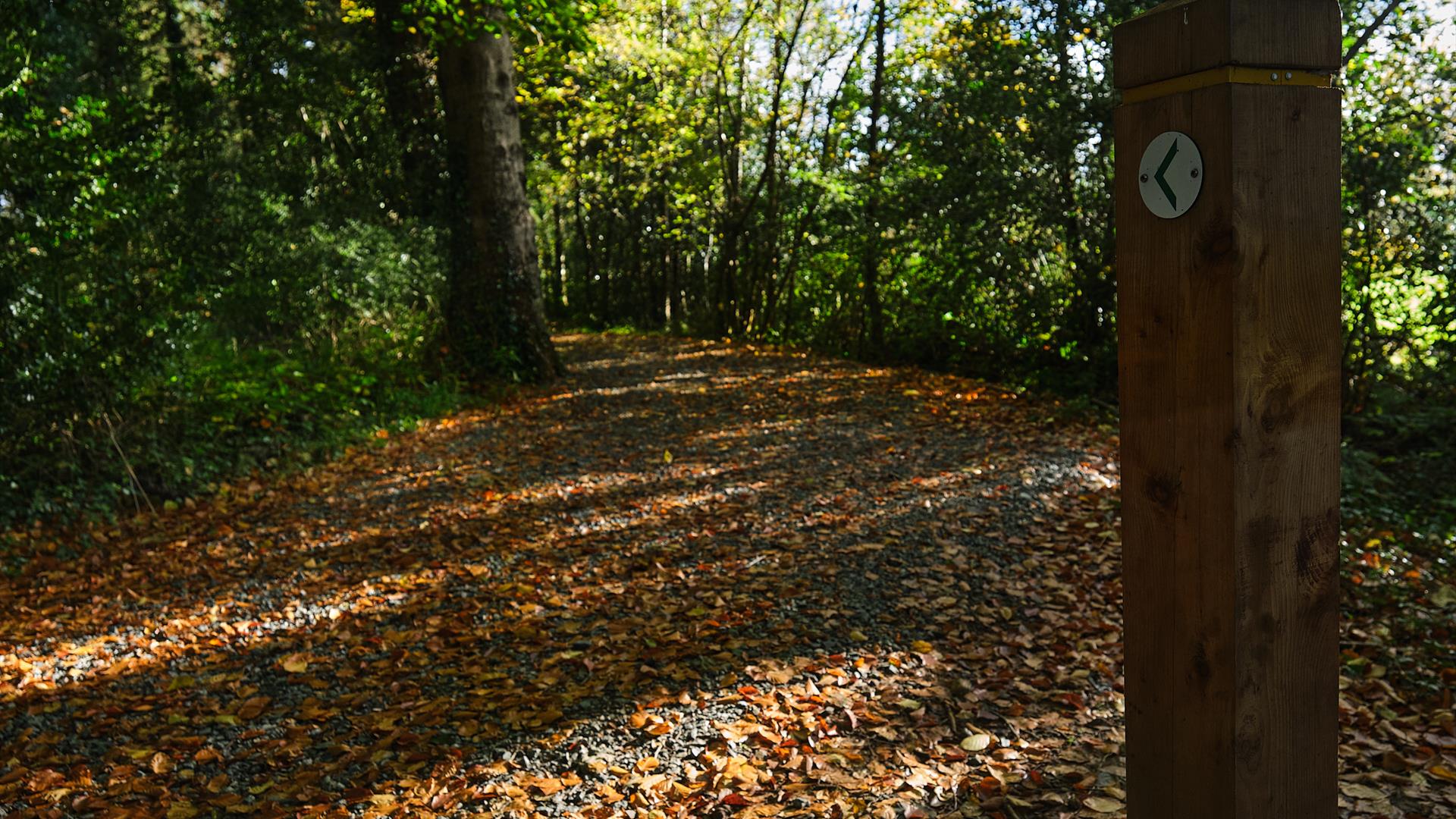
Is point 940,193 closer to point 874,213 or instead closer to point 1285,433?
point 874,213

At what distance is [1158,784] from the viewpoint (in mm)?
1963

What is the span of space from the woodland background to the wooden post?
18.0ft

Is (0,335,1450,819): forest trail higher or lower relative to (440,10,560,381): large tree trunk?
lower

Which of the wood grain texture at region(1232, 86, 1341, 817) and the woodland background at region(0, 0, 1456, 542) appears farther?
the woodland background at region(0, 0, 1456, 542)

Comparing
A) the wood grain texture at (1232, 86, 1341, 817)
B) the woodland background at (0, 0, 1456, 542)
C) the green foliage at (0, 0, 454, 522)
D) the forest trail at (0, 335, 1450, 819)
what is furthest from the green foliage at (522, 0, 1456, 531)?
the wood grain texture at (1232, 86, 1341, 817)

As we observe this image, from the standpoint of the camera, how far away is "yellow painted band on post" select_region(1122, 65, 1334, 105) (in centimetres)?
169

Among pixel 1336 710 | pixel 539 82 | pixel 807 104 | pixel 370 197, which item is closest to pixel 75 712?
pixel 1336 710

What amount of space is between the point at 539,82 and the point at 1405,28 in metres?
12.2

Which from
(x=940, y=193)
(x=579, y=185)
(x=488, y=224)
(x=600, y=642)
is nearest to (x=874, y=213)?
(x=940, y=193)

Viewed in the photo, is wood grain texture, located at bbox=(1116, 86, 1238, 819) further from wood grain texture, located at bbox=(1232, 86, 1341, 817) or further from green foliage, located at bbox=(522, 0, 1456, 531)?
green foliage, located at bbox=(522, 0, 1456, 531)

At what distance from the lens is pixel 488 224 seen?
12.3 m

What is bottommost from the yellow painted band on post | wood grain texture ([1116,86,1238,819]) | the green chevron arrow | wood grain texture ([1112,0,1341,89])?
wood grain texture ([1116,86,1238,819])

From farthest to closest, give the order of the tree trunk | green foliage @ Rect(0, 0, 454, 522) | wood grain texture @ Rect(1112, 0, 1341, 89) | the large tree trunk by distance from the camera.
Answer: the tree trunk, the large tree trunk, green foliage @ Rect(0, 0, 454, 522), wood grain texture @ Rect(1112, 0, 1341, 89)

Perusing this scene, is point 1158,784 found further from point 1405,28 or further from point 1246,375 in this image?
point 1405,28
